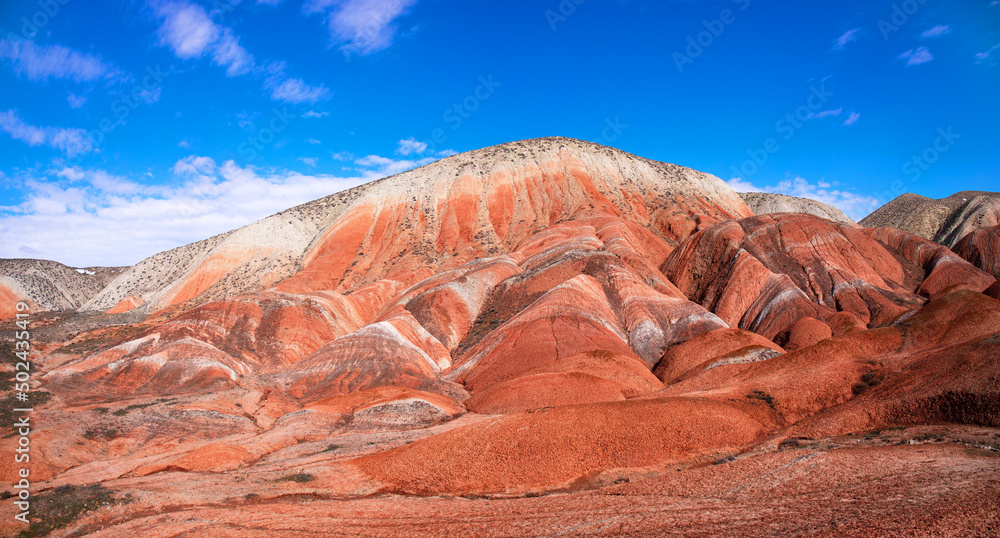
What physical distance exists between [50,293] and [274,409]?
87.8 meters

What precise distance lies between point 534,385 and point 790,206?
10326 cm

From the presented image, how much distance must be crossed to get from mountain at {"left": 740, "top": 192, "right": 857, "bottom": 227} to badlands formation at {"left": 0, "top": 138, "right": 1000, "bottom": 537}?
31.1 meters

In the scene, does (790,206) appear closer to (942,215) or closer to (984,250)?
(942,215)

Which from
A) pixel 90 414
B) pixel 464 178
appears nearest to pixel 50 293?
pixel 464 178

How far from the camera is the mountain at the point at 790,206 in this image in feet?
371

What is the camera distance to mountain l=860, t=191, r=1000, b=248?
284ft

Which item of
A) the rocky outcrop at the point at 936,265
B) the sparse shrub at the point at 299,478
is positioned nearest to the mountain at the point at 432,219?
the rocky outcrop at the point at 936,265

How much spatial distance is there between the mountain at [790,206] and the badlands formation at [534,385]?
31056 millimetres

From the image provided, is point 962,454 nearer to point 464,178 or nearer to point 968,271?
point 968,271

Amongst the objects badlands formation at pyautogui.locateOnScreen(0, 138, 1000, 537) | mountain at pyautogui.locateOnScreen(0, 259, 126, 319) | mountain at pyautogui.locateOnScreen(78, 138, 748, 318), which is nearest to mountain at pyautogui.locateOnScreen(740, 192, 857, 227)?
mountain at pyautogui.locateOnScreen(78, 138, 748, 318)

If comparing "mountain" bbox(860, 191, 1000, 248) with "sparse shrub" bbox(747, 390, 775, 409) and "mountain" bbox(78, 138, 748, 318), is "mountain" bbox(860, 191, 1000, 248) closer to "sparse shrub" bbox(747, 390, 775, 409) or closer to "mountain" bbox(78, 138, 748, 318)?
"mountain" bbox(78, 138, 748, 318)

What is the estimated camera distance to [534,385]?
32156mm

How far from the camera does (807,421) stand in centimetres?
2020

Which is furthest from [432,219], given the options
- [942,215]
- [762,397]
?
[942,215]
